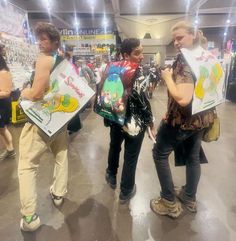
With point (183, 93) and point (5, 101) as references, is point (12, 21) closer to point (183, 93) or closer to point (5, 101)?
point (5, 101)

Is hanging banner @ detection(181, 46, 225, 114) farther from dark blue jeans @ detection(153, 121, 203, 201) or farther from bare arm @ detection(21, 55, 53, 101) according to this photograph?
bare arm @ detection(21, 55, 53, 101)

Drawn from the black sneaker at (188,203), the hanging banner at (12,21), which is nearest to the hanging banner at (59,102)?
the black sneaker at (188,203)

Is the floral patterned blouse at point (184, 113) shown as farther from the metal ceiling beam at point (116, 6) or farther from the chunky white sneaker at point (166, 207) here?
the metal ceiling beam at point (116, 6)

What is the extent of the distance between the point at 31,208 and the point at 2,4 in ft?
14.6

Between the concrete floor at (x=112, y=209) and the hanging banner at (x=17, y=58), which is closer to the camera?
the concrete floor at (x=112, y=209)

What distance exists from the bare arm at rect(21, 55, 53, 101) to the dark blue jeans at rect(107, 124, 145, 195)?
2.20 feet

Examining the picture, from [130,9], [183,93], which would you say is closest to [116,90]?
[183,93]

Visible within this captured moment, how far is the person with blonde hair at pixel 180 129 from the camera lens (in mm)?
1599

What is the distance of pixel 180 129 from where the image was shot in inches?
69.3

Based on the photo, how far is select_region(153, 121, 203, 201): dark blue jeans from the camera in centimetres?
181

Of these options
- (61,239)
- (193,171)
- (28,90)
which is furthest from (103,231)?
(28,90)

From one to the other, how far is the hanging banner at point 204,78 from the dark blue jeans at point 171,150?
0.80 ft

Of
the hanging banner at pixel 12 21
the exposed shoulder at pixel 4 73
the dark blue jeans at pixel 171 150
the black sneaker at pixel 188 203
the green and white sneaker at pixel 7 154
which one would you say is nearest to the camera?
the dark blue jeans at pixel 171 150

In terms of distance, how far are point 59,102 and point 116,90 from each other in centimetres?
42
